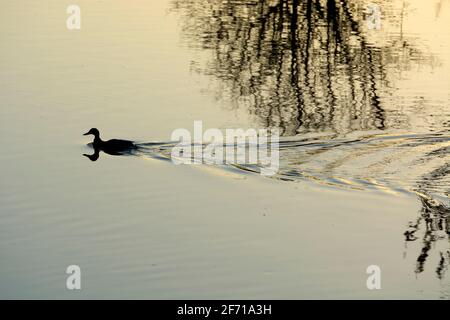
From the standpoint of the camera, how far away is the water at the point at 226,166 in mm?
12938

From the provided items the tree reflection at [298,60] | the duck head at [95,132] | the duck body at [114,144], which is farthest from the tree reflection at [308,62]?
the duck head at [95,132]

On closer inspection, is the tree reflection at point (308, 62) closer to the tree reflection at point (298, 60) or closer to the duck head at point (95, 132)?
the tree reflection at point (298, 60)

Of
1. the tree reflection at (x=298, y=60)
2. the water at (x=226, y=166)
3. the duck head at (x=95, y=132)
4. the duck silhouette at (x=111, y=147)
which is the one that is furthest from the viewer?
the tree reflection at (x=298, y=60)

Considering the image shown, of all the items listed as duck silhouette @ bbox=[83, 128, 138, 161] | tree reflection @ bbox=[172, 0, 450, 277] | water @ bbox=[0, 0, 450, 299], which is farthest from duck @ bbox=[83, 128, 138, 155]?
tree reflection @ bbox=[172, 0, 450, 277]

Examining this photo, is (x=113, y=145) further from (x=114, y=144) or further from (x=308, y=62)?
(x=308, y=62)

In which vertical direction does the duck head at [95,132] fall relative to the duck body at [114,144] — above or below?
above

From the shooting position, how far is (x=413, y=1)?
1240 inches

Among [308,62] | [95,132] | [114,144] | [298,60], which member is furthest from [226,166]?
[298,60]

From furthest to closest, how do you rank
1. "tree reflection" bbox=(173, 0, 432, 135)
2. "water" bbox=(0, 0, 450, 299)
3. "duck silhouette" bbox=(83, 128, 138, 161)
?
"tree reflection" bbox=(173, 0, 432, 135)
"duck silhouette" bbox=(83, 128, 138, 161)
"water" bbox=(0, 0, 450, 299)

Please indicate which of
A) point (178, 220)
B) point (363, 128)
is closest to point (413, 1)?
point (363, 128)

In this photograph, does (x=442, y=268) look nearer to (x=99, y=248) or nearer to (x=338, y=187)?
(x=338, y=187)

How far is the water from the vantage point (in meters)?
12.9

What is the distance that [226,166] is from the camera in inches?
675

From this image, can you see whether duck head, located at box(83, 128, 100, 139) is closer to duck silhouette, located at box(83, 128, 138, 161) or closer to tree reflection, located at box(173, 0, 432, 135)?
duck silhouette, located at box(83, 128, 138, 161)
